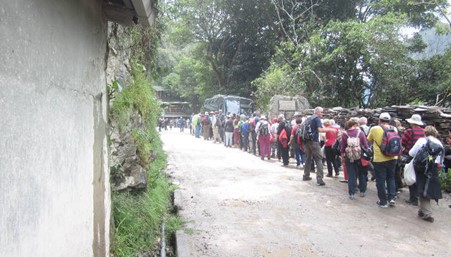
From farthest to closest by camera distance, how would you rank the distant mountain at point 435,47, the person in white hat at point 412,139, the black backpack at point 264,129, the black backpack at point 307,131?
the distant mountain at point 435,47 → the black backpack at point 264,129 → the black backpack at point 307,131 → the person in white hat at point 412,139

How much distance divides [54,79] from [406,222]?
6.07m

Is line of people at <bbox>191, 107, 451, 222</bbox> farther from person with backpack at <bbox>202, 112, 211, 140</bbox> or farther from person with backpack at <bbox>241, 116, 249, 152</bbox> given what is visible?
person with backpack at <bbox>202, 112, 211, 140</bbox>

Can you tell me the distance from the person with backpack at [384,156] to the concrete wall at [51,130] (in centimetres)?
535

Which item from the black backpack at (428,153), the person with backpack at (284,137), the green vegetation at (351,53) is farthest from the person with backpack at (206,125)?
the black backpack at (428,153)

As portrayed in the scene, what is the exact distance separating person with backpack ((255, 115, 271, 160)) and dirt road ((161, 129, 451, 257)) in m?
4.08

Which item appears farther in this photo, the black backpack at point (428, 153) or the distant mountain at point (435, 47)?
the distant mountain at point (435, 47)

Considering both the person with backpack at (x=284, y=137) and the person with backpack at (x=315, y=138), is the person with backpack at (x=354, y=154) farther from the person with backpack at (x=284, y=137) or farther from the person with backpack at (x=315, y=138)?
the person with backpack at (x=284, y=137)

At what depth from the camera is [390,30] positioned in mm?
16469

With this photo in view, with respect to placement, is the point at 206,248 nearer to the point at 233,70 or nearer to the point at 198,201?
the point at 198,201

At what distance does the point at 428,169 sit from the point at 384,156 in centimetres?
89

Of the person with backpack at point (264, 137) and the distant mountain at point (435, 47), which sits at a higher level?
the distant mountain at point (435, 47)

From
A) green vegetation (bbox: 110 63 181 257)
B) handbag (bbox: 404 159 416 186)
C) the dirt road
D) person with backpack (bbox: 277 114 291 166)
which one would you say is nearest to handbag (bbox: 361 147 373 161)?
the dirt road

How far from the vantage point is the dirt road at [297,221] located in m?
4.96

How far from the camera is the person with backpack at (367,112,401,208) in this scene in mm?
6695
